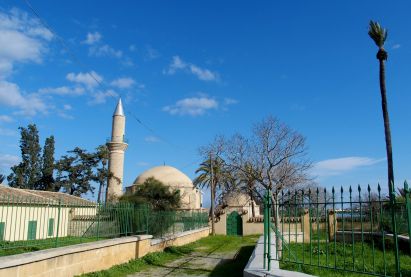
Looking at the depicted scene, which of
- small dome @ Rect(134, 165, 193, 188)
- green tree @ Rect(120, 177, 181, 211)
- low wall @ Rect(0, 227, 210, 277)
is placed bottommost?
low wall @ Rect(0, 227, 210, 277)

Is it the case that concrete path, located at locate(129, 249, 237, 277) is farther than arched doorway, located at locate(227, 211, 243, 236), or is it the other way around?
arched doorway, located at locate(227, 211, 243, 236)

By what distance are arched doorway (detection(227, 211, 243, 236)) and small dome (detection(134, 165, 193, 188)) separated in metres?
13.5

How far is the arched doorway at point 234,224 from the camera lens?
108 feet

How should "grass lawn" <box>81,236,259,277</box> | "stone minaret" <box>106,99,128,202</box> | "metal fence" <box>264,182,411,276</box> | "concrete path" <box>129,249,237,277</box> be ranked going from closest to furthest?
"metal fence" <box>264,182,411,276</box> → "grass lawn" <box>81,236,259,277</box> → "concrete path" <box>129,249,237,277</box> → "stone minaret" <box>106,99,128,202</box>

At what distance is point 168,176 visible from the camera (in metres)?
47.4

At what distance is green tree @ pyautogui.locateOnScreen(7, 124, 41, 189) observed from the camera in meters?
42.2

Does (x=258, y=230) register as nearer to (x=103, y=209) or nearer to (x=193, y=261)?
(x=193, y=261)

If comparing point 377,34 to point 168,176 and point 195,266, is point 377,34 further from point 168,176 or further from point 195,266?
point 168,176

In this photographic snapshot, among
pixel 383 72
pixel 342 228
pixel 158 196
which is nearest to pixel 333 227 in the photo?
pixel 342 228

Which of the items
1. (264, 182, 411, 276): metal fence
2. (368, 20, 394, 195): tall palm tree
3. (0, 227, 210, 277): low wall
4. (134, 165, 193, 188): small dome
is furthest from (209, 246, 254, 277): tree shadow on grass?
(134, 165, 193, 188): small dome

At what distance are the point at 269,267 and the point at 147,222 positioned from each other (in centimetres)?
830

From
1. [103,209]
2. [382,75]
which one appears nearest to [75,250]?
[103,209]

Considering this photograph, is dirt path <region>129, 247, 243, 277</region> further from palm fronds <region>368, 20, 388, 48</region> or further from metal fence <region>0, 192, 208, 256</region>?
→ palm fronds <region>368, 20, 388, 48</region>

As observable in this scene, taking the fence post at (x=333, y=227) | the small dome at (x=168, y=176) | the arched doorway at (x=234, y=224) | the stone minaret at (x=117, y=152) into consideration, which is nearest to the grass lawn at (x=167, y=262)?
the fence post at (x=333, y=227)
